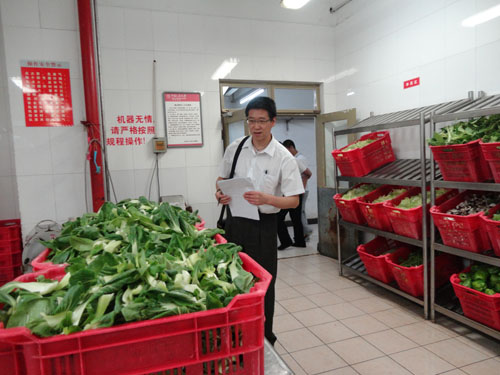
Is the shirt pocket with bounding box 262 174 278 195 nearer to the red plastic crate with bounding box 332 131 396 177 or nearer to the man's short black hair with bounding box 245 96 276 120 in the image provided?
the man's short black hair with bounding box 245 96 276 120

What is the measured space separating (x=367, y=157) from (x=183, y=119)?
2250mm

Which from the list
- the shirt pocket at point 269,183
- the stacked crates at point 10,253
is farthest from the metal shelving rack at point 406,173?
the stacked crates at point 10,253

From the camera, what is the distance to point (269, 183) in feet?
7.86

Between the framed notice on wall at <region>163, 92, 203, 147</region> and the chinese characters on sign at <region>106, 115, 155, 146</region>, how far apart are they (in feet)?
0.77

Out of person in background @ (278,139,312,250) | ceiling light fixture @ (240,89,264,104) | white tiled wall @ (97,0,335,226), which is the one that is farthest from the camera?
ceiling light fixture @ (240,89,264,104)

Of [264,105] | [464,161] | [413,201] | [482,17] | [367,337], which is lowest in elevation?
[367,337]

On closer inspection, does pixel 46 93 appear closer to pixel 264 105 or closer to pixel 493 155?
pixel 264 105

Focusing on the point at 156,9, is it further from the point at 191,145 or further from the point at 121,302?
the point at 121,302

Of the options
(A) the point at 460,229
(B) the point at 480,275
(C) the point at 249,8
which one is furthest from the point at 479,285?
(C) the point at 249,8

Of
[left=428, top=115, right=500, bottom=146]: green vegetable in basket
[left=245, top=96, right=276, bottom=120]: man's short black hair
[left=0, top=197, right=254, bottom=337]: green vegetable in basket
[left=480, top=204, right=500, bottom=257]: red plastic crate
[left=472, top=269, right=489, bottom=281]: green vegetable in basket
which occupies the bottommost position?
[left=472, top=269, right=489, bottom=281]: green vegetable in basket

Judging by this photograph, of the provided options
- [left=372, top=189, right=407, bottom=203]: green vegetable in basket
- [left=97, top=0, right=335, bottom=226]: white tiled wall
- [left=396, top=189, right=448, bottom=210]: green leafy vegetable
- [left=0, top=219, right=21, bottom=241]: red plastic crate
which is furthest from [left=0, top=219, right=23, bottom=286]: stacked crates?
[left=396, top=189, right=448, bottom=210]: green leafy vegetable

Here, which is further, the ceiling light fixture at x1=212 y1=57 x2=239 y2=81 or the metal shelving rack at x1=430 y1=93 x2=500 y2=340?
the ceiling light fixture at x1=212 y1=57 x2=239 y2=81

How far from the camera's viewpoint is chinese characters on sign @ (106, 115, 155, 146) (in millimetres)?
4180

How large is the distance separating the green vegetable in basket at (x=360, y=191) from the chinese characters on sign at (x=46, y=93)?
317 centimetres
